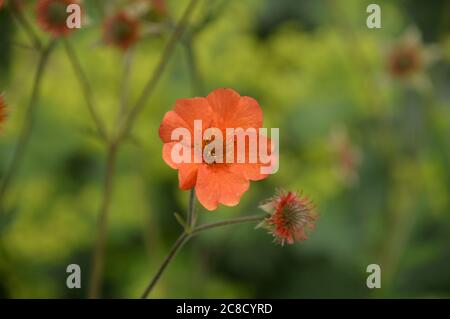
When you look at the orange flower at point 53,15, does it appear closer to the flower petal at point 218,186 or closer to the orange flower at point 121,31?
the orange flower at point 121,31

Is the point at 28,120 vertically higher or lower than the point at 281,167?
lower

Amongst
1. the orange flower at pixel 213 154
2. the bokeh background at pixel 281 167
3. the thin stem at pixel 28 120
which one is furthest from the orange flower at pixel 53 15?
the bokeh background at pixel 281 167

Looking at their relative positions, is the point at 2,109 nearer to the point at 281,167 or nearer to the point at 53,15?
the point at 53,15

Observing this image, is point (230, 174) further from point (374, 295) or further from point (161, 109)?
point (161, 109)

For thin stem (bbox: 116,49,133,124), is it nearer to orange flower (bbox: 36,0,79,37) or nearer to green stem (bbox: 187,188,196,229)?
orange flower (bbox: 36,0,79,37)

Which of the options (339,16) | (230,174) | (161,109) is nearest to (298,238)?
(230,174)

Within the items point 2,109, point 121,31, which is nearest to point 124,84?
point 121,31

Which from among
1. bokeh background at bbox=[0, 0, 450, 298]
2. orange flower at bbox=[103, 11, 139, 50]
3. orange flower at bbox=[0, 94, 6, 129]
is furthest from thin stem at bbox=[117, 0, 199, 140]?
bokeh background at bbox=[0, 0, 450, 298]
